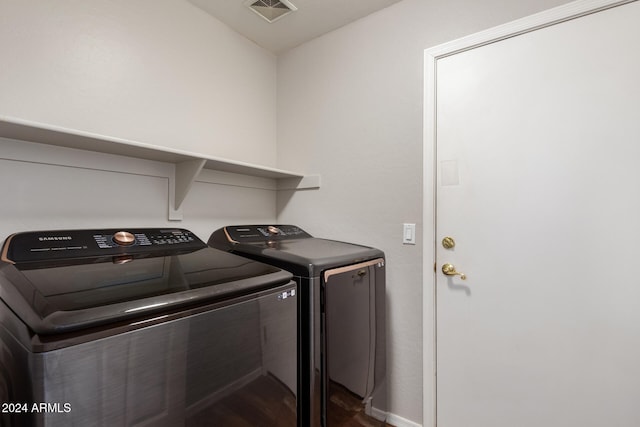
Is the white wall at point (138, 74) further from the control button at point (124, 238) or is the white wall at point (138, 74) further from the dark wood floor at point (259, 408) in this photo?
the dark wood floor at point (259, 408)

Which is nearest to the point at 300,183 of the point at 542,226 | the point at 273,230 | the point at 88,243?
the point at 273,230

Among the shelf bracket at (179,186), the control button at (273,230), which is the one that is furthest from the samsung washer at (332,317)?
the shelf bracket at (179,186)

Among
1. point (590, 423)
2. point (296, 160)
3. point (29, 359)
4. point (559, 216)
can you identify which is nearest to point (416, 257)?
point (559, 216)

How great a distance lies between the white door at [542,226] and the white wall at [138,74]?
130 centimetres

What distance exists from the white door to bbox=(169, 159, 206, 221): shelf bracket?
1.35m

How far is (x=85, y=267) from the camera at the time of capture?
102 cm

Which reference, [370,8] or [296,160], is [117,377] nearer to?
[296,160]

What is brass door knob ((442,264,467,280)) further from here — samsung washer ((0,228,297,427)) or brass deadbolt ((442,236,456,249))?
samsung washer ((0,228,297,427))

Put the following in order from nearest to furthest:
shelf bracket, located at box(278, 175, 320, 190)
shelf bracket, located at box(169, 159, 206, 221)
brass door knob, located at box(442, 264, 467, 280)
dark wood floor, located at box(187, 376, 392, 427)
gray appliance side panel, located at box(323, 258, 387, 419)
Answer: dark wood floor, located at box(187, 376, 392, 427) → gray appliance side panel, located at box(323, 258, 387, 419) → brass door knob, located at box(442, 264, 467, 280) → shelf bracket, located at box(169, 159, 206, 221) → shelf bracket, located at box(278, 175, 320, 190)

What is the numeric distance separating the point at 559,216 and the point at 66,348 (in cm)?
175

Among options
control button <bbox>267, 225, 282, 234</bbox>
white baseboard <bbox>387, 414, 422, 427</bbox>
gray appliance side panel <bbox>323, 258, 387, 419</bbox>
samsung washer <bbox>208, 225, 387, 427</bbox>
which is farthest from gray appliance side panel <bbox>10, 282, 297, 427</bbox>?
white baseboard <bbox>387, 414, 422, 427</bbox>

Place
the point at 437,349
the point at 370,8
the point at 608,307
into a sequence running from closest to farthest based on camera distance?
the point at 608,307 < the point at 437,349 < the point at 370,8

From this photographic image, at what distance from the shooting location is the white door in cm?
124

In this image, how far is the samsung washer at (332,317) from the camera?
4.22ft
